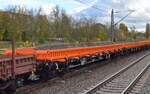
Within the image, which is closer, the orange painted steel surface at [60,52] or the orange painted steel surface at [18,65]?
the orange painted steel surface at [18,65]

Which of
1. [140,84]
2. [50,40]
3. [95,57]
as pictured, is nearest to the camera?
[140,84]

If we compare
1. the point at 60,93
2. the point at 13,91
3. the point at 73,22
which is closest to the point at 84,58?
the point at 60,93

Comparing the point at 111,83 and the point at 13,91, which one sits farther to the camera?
the point at 111,83

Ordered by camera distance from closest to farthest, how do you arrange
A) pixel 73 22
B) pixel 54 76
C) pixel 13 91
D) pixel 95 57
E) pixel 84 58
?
pixel 13 91 < pixel 54 76 < pixel 84 58 < pixel 95 57 < pixel 73 22

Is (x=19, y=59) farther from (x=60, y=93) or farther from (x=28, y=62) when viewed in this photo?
(x=60, y=93)

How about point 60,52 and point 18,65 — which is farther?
point 60,52

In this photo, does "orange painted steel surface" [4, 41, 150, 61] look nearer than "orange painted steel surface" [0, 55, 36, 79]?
No

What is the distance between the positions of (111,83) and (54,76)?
2.90 metres

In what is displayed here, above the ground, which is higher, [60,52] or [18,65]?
[60,52]

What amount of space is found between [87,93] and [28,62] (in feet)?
9.00

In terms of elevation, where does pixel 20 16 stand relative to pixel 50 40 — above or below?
above

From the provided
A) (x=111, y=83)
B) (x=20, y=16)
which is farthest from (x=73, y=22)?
(x=111, y=83)

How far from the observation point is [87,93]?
9.36m

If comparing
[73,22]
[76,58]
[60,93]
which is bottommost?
[60,93]
